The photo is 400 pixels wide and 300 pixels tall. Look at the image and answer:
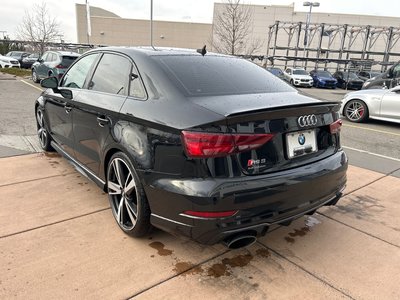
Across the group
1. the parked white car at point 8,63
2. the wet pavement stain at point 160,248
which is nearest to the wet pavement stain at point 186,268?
the wet pavement stain at point 160,248

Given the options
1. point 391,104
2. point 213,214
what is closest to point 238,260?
point 213,214

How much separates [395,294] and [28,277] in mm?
2596

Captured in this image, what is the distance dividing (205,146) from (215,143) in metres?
0.07

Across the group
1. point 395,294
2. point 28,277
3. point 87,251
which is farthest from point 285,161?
point 28,277

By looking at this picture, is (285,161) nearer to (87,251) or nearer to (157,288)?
(157,288)

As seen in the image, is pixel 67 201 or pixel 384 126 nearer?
pixel 67 201

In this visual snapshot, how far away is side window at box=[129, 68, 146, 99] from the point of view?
2875 mm

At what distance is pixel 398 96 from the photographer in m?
8.70

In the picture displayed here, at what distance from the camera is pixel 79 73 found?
13.5 feet

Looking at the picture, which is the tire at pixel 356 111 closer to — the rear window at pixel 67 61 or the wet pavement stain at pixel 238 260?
the wet pavement stain at pixel 238 260

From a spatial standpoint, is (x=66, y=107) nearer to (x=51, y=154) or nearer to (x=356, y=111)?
(x=51, y=154)

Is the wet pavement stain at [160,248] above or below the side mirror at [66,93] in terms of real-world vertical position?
below

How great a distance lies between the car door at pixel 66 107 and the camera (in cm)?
393

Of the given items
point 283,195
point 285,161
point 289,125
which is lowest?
point 283,195
